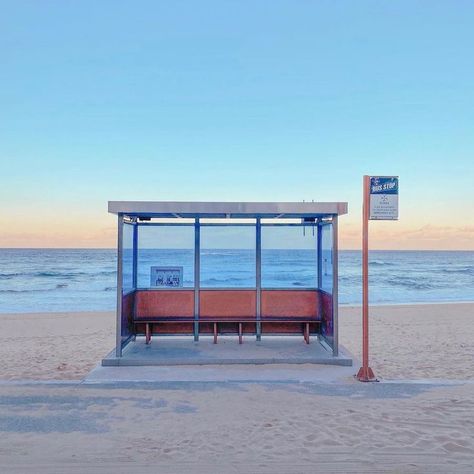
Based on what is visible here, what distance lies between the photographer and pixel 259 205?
24.8 feet

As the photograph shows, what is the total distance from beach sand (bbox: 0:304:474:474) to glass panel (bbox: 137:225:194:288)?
2.00 metres

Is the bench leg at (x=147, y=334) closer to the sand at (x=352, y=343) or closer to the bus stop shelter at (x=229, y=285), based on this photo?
the bus stop shelter at (x=229, y=285)

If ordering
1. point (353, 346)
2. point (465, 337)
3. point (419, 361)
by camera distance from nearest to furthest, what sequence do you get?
1. point (419, 361)
2. point (353, 346)
3. point (465, 337)

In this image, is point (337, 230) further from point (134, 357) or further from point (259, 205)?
point (134, 357)

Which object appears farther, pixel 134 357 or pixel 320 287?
pixel 320 287

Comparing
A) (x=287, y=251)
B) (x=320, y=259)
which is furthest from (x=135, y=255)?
(x=320, y=259)

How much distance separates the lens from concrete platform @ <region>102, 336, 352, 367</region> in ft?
25.3

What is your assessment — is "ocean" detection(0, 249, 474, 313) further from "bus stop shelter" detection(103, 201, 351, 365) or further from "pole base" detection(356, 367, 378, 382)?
"pole base" detection(356, 367, 378, 382)

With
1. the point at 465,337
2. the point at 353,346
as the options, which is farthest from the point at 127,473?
the point at 465,337

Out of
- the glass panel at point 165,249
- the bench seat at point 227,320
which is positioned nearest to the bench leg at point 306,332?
the bench seat at point 227,320

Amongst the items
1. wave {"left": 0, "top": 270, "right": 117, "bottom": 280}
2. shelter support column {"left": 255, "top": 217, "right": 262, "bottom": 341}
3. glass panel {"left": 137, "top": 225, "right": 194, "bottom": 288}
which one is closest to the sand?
glass panel {"left": 137, "top": 225, "right": 194, "bottom": 288}

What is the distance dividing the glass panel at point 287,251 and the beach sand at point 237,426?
84.3 inches

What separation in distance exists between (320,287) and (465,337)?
15.1ft

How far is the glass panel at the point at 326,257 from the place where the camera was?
8.34 meters
